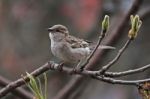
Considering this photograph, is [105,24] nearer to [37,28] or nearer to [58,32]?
[58,32]

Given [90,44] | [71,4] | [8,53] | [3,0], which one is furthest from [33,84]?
[71,4]

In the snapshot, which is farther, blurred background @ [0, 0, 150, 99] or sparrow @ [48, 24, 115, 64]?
blurred background @ [0, 0, 150, 99]

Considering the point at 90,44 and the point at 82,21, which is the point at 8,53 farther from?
the point at 90,44

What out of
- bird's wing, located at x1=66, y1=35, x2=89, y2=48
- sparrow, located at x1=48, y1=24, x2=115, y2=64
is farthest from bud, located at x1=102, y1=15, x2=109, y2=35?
bird's wing, located at x1=66, y1=35, x2=89, y2=48

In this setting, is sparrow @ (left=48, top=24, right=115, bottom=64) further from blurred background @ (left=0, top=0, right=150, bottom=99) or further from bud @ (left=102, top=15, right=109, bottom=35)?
blurred background @ (left=0, top=0, right=150, bottom=99)

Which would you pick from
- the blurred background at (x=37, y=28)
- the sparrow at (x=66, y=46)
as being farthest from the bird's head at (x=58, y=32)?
the blurred background at (x=37, y=28)

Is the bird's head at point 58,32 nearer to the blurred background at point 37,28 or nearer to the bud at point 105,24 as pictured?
the bud at point 105,24

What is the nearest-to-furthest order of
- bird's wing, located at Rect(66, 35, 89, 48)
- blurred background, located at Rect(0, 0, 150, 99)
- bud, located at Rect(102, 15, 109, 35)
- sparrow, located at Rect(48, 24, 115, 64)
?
1. bud, located at Rect(102, 15, 109, 35)
2. sparrow, located at Rect(48, 24, 115, 64)
3. bird's wing, located at Rect(66, 35, 89, 48)
4. blurred background, located at Rect(0, 0, 150, 99)

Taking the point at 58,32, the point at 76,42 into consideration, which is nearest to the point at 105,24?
the point at 58,32

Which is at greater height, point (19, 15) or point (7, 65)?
point (19, 15)
